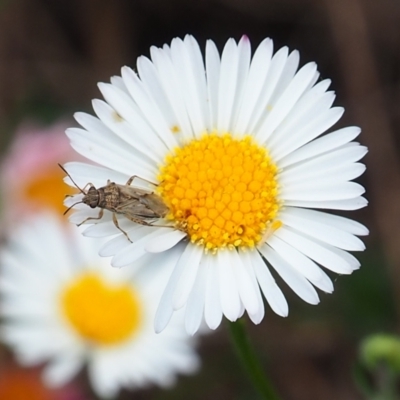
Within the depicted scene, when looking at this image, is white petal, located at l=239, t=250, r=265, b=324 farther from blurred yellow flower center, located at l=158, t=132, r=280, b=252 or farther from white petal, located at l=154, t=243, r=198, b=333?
white petal, located at l=154, t=243, r=198, b=333

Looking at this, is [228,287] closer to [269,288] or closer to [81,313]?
[269,288]


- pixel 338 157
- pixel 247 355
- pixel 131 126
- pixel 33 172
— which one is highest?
pixel 33 172

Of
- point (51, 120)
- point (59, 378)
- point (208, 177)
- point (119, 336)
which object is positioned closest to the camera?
point (208, 177)

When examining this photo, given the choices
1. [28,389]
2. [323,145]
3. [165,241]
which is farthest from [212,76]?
[28,389]

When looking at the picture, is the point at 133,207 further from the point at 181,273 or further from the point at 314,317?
the point at 314,317

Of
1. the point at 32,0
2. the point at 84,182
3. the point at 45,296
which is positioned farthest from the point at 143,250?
the point at 32,0
